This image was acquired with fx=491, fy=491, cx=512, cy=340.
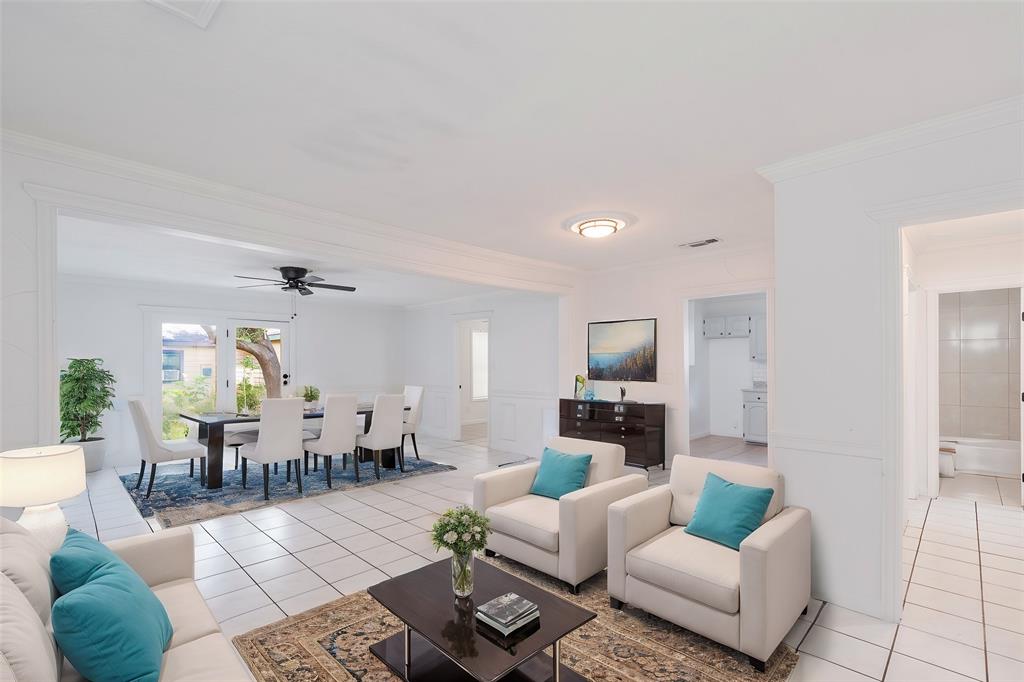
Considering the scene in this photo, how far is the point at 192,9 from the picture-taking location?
1.71 metres

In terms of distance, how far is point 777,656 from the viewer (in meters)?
2.30

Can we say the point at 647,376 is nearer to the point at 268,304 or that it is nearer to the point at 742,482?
the point at 742,482

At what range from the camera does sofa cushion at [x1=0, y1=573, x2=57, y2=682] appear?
111 cm

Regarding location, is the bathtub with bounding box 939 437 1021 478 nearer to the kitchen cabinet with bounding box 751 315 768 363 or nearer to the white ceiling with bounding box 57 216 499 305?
the kitchen cabinet with bounding box 751 315 768 363

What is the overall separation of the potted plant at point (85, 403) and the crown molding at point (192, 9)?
242 inches

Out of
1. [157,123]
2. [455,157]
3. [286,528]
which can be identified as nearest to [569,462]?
[455,157]

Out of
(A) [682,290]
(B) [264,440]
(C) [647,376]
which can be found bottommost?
(B) [264,440]

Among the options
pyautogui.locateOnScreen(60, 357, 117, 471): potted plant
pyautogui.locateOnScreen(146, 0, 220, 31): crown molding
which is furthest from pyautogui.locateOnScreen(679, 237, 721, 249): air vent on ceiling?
pyautogui.locateOnScreen(60, 357, 117, 471): potted plant

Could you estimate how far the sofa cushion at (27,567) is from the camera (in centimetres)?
143

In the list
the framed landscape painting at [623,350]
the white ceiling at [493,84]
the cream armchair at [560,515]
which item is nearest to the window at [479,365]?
the framed landscape painting at [623,350]

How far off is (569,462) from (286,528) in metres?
2.49

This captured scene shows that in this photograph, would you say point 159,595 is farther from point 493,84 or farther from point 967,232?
point 967,232

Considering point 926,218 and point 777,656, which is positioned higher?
point 926,218

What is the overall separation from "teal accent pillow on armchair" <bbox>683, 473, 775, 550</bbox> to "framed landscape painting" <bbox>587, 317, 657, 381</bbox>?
335 cm
